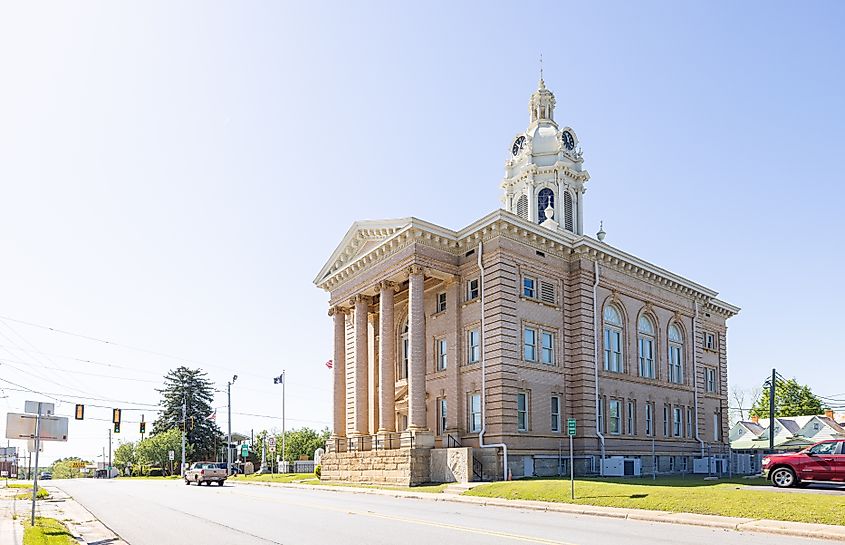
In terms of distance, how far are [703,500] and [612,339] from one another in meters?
24.7

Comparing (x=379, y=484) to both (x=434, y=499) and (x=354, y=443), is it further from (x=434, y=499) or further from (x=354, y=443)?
(x=434, y=499)

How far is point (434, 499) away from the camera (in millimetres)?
30938

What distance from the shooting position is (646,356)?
49.4 metres

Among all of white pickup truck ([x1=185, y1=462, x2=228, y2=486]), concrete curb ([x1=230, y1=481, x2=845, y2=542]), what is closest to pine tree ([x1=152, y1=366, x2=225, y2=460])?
white pickup truck ([x1=185, y1=462, x2=228, y2=486])

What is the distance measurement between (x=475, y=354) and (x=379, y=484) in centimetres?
824

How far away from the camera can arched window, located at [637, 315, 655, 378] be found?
4869 centimetres

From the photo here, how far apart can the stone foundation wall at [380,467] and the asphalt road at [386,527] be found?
1154cm

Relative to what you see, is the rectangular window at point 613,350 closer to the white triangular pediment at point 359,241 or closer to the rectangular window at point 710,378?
the rectangular window at point 710,378

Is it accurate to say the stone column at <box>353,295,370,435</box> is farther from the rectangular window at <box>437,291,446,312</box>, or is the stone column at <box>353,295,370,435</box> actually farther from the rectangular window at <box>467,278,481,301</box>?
the rectangular window at <box>467,278,481,301</box>

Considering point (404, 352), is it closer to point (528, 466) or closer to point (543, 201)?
point (528, 466)

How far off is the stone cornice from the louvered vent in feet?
5.87

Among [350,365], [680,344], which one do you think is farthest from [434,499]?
[680,344]

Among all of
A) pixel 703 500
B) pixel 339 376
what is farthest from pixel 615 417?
pixel 703 500

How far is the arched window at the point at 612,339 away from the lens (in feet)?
150
